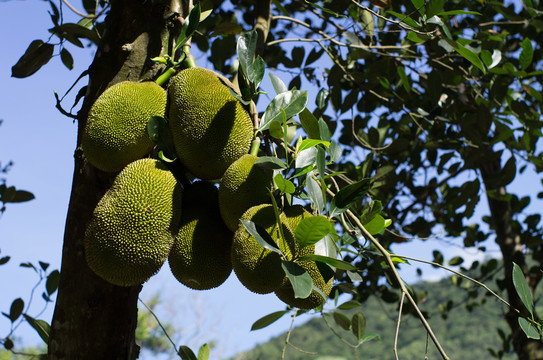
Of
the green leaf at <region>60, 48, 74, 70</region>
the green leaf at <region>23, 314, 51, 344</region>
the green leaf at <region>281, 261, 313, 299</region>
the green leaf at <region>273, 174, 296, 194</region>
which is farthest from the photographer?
the green leaf at <region>60, 48, 74, 70</region>

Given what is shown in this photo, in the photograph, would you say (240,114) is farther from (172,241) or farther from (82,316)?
(82,316)

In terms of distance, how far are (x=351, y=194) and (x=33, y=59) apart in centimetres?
110

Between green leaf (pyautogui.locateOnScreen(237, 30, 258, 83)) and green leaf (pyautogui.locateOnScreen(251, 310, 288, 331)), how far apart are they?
66 cm

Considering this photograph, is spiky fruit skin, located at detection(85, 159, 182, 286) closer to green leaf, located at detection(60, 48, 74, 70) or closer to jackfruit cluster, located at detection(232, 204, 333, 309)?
jackfruit cluster, located at detection(232, 204, 333, 309)

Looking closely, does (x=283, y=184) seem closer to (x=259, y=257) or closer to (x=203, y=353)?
(x=259, y=257)

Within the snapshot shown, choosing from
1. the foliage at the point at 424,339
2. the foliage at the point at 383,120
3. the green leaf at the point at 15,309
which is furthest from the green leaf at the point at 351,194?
the foliage at the point at 424,339

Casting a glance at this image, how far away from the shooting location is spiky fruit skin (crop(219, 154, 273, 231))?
0.83 m

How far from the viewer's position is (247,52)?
91 cm

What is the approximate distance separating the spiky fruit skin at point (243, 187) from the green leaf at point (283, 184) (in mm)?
44

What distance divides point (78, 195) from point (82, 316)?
0.75ft

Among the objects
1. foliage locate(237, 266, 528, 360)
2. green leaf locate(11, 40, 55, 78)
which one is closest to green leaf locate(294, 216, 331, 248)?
green leaf locate(11, 40, 55, 78)

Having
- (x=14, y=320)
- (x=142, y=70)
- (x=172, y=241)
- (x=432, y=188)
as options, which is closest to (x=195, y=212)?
(x=172, y=241)

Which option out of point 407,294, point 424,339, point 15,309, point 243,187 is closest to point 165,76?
point 243,187

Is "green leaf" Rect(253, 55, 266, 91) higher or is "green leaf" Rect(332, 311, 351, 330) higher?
"green leaf" Rect(253, 55, 266, 91)
